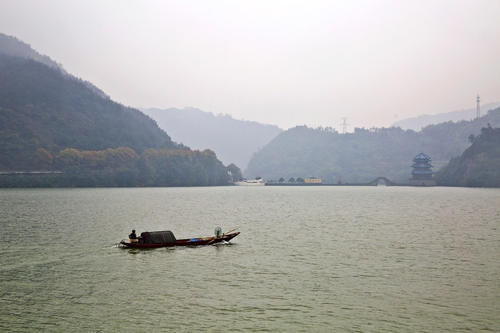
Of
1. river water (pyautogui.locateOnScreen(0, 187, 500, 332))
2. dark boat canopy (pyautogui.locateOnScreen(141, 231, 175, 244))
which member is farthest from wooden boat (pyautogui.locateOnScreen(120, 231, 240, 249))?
river water (pyautogui.locateOnScreen(0, 187, 500, 332))

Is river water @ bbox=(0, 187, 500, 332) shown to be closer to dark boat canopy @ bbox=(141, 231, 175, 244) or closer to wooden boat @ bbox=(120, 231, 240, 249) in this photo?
wooden boat @ bbox=(120, 231, 240, 249)

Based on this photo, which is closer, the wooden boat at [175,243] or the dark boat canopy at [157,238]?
the wooden boat at [175,243]

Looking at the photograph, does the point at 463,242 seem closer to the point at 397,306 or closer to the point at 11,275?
the point at 397,306

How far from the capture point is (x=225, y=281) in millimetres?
32469

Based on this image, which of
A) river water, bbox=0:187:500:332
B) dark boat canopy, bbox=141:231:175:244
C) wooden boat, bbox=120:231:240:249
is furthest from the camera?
dark boat canopy, bbox=141:231:175:244

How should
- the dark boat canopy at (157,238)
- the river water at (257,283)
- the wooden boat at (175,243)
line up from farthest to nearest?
the dark boat canopy at (157,238), the wooden boat at (175,243), the river water at (257,283)

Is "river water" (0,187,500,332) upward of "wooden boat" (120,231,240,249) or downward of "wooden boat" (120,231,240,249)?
downward

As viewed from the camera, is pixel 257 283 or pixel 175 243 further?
pixel 175 243

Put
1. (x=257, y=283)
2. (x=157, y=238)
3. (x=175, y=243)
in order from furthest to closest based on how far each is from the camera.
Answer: (x=175, y=243) → (x=157, y=238) → (x=257, y=283)

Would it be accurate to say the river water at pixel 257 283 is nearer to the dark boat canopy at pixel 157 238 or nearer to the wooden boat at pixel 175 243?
the wooden boat at pixel 175 243

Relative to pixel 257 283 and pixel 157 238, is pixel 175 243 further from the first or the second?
pixel 257 283

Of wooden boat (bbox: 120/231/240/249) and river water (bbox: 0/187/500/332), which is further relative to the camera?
wooden boat (bbox: 120/231/240/249)

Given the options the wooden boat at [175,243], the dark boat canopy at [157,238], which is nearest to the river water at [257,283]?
the wooden boat at [175,243]

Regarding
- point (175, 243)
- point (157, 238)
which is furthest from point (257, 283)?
point (157, 238)
